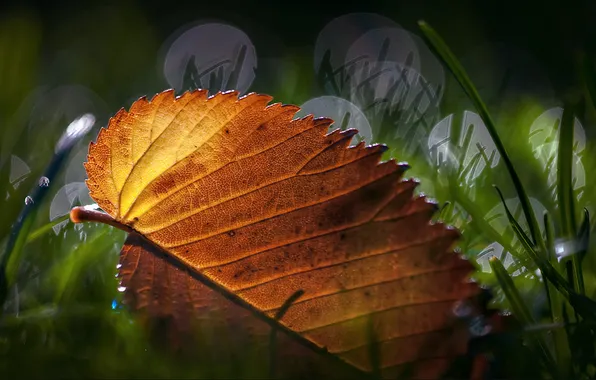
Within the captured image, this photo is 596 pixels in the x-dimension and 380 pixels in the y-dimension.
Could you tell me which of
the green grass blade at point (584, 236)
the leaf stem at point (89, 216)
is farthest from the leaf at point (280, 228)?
the green grass blade at point (584, 236)

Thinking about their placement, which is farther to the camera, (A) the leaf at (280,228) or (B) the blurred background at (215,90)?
(B) the blurred background at (215,90)

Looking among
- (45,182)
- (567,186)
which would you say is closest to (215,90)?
(45,182)

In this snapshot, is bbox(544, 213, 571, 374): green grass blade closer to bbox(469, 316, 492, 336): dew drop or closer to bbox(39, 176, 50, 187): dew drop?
bbox(469, 316, 492, 336): dew drop

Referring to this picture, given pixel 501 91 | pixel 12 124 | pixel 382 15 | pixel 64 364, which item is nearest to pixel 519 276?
pixel 64 364

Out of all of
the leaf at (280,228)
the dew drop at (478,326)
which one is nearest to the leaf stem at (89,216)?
the leaf at (280,228)

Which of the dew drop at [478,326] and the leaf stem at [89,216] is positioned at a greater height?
the leaf stem at [89,216]

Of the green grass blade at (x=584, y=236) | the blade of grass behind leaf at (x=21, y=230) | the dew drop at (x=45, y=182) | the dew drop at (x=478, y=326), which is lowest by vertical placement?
the dew drop at (x=478, y=326)

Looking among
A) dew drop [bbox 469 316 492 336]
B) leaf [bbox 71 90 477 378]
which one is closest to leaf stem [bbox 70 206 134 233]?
leaf [bbox 71 90 477 378]

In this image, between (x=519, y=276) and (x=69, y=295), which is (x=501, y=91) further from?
(x=69, y=295)

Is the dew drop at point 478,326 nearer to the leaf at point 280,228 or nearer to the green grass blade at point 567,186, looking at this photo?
the leaf at point 280,228
